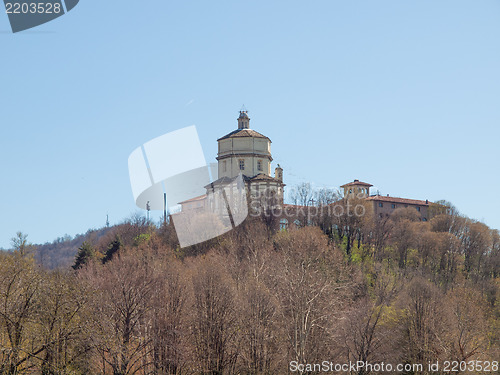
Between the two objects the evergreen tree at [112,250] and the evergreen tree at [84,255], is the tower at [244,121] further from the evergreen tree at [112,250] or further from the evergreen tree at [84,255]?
the evergreen tree at [84,255]

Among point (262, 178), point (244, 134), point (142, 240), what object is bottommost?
point (142, 240)

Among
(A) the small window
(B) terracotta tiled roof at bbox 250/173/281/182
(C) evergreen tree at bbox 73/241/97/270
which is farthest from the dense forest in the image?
(A) the small window

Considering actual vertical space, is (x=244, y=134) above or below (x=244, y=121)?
below

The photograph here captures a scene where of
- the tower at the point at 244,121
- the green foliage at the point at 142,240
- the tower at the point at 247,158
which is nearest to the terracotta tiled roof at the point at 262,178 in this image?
the tower at the point at 247,158

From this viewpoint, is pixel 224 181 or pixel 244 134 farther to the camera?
pixel 244 134

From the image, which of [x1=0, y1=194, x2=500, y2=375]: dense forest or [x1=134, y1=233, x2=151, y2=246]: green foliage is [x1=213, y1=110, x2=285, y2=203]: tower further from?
[x1=0, y1=194, x2=500, y2=375]: dense forest

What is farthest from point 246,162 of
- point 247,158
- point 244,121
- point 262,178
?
point 244,121

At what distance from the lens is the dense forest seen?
26.3 m

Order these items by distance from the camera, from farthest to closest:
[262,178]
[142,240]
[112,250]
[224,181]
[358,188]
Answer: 1. [358,188]
2. [224,181]
3. [262,178]
4. [142,240]
5. [112,250]

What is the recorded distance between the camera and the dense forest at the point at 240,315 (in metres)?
26.3

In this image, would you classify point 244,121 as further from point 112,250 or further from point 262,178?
point 112,250

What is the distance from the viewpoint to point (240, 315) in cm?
3334

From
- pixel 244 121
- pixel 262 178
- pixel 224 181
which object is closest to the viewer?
pixel 262 178

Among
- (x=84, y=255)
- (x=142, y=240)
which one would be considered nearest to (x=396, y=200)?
(x=142, y=240)
